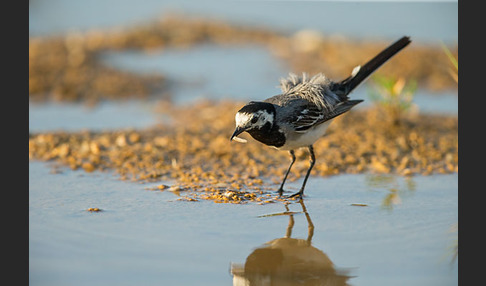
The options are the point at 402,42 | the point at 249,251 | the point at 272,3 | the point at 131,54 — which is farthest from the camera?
the point at 272,3

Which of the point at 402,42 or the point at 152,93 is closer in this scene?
the point at 402,42

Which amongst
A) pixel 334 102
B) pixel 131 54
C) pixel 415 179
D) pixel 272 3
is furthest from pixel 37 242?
pixel 272 3

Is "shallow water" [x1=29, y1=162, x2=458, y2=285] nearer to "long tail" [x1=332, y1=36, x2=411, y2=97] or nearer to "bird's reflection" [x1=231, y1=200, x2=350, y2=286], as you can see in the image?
"bird's reflection" [x1=231, y1=200, x2=350, y2=286]

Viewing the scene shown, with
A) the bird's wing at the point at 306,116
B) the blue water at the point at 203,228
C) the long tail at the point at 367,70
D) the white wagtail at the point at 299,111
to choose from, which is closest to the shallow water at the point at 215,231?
the blue water at the point at 203,228

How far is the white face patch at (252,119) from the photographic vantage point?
218 inches

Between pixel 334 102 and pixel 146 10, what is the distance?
1180cm

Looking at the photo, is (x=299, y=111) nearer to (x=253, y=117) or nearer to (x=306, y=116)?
(x=306, y=116)

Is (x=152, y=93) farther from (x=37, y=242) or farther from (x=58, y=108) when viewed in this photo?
(x=37, y=242)

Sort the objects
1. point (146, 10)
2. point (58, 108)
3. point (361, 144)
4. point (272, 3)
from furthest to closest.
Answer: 1. point (272, 3)
2. point (146, 10)
3. point (58, 108)
4. point (361, 144)

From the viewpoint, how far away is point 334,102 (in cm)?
661

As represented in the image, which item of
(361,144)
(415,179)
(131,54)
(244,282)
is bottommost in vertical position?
(244,282)

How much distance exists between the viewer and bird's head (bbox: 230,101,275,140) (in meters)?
5.54

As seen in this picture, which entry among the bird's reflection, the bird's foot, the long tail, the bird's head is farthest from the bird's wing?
the bird's reflection

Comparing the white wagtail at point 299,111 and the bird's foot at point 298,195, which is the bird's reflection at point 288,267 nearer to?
the bird's foot at point 298,195
